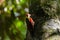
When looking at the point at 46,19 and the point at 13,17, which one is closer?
the point at 46,19

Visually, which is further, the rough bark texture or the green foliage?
the green foliage

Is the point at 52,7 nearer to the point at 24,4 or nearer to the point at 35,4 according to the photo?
the point at 35,4

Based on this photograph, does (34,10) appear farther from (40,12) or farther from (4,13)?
(4,13)

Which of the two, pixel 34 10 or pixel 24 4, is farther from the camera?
pixel 24 4

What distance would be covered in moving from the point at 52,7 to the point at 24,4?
11.5 inches

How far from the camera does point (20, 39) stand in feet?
3.19

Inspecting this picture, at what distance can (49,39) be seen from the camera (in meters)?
0.51

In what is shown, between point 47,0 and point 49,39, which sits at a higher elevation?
point 47,0

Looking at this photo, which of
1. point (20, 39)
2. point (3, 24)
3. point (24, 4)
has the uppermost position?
point (24, 4)

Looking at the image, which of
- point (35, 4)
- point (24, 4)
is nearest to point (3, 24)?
point (24, 4)

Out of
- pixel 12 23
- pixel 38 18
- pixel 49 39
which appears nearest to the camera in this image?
pixel 49 39

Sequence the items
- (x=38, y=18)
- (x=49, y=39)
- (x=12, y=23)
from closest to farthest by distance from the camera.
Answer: (x=49, y=39) → (x=38, y=18) → (x=12, y=23)

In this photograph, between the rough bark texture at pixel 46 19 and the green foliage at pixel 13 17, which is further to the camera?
the green foliage at pixel 13 17

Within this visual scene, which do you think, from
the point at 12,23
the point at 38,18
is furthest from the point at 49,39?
the point at 12,23
